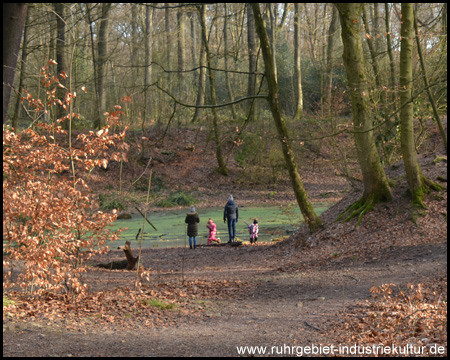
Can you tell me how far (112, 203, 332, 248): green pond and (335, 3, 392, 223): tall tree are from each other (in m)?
5.29

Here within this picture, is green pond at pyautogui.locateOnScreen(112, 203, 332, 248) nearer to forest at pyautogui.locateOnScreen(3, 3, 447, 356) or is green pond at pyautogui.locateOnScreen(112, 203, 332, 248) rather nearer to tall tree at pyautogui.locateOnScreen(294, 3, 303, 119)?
forest at pyautogui.locateOnScreen(3, 3, 447, 356)

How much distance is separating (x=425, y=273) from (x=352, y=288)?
4.44ft

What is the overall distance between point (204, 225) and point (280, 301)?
41.3ft

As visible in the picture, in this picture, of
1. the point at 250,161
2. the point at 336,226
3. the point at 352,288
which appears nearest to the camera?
the point at 352,288

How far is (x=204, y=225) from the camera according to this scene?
68.7ft

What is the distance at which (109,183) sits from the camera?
1118 inches

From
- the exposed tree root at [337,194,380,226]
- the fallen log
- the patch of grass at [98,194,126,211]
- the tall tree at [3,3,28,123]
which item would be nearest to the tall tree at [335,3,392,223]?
the exposed tree root at [337,194,380,226]

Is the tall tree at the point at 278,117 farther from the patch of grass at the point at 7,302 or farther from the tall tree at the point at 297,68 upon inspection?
the tall tree at the point at 297,68

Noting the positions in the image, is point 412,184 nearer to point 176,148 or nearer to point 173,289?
point 173,289

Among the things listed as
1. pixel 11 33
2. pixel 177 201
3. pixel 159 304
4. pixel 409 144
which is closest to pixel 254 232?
pixel 409 144

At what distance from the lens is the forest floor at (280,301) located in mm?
5754

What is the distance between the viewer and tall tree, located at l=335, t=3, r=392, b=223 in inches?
487

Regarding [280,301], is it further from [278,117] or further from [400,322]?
[278,117]

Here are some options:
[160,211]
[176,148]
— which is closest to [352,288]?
[160,211]
